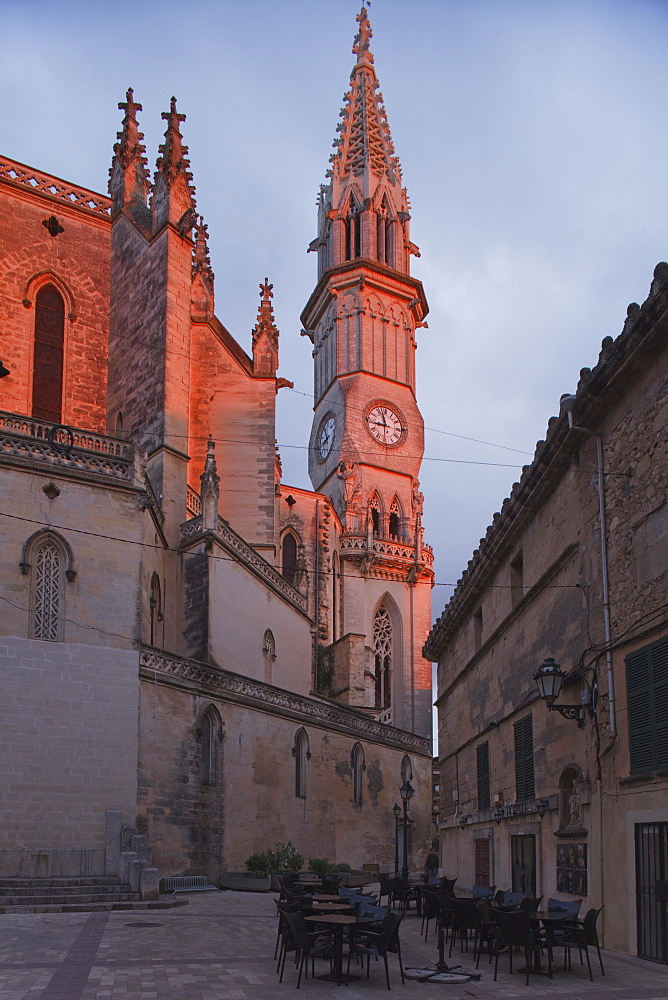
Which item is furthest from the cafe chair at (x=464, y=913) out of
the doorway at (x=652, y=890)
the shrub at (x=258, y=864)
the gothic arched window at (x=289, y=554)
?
the gothic arched window at (x=289, y=554)

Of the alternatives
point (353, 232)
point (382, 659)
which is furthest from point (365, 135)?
point (382, 659)

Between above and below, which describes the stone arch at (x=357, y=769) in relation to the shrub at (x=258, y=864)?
above

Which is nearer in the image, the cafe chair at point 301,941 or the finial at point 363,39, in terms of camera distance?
the cafe chair at point 301,941

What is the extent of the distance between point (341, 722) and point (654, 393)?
2237 centimetres

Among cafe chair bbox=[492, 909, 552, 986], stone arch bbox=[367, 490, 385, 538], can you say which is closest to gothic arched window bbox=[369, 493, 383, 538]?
stone arch bbox=[367, 490, 385, 538]

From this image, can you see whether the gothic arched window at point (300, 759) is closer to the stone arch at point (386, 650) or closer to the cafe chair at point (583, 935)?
the cafe chair at point (583, 935)

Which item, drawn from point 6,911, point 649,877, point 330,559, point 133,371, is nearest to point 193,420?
point 133,371

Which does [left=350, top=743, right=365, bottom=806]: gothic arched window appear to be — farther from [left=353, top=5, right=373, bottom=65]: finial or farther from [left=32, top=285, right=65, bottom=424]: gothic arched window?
[left=353, top=5, right=373, bottom=65]: finial

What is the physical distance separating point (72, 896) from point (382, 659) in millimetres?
33090

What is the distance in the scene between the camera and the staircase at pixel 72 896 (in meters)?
17.2

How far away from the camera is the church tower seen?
49844 millimetres

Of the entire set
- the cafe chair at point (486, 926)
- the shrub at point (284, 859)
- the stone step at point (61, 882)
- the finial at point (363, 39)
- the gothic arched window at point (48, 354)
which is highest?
the finial at point (363, 39)

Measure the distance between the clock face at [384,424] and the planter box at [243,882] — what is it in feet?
109

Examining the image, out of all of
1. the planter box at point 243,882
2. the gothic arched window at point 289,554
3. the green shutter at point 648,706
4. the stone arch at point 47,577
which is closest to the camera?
the green shutter at point 648,706
